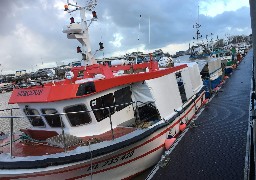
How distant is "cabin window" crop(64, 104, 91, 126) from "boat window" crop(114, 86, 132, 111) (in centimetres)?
140

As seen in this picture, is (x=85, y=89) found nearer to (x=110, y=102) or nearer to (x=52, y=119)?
(x=110, y=102)

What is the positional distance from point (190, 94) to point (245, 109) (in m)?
2.87

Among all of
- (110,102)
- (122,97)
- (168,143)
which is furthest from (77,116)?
(168,143)

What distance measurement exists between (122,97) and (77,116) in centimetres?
210

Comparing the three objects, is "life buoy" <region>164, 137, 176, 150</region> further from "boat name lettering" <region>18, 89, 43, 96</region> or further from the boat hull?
"boat name lettering" <region>18, 89, 43, 96</region>

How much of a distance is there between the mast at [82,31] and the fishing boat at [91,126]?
4 cm

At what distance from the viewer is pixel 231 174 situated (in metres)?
7.36

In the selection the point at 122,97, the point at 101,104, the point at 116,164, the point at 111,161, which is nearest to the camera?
the point at 111,161

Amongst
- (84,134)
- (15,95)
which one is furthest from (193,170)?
(15,95)

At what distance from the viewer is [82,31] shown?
1271 centimetres

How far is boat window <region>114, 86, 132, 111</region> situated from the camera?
1040cm

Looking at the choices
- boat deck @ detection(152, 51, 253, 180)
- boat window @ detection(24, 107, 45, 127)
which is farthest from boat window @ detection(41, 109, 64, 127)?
boat deck @ detection(152, 51, 253, 180)

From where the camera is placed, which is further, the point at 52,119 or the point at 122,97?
the point at 122,97

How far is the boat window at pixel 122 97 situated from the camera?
409 inches
